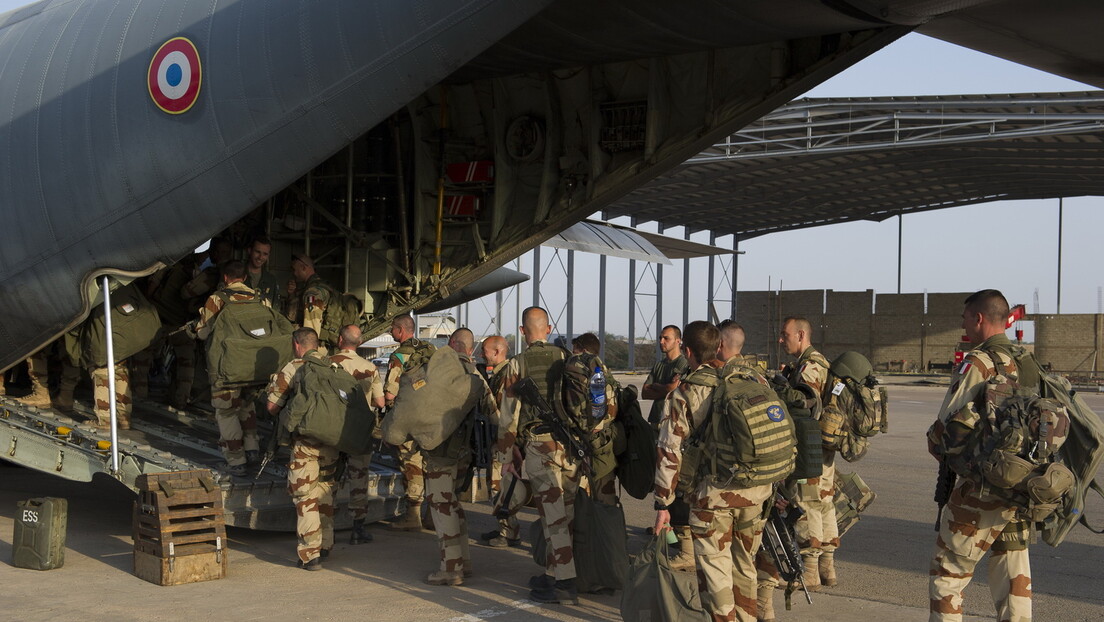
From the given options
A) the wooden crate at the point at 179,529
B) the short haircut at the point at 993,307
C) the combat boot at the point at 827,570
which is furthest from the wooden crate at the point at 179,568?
the short haircut at the point at 993,307

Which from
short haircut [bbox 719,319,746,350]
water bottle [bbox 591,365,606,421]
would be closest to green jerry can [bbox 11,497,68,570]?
water bottle [bbox 591,365,606,421]

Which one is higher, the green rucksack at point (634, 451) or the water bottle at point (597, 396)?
the water bottle at point (597, 396)

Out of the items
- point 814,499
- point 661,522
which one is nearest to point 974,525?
point 661,522

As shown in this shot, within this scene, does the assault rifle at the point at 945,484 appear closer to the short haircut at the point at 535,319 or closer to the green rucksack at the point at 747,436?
the green rucksack at the point at 747,436

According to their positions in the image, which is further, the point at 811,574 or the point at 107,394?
the point at 107,394

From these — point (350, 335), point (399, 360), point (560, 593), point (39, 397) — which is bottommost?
point (560, 593)

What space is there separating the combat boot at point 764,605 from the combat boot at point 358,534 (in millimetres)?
3648

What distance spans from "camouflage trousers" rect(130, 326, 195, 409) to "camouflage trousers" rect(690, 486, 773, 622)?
6.86 metres

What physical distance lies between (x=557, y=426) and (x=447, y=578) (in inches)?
55.2

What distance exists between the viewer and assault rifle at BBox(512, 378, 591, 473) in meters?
6.55

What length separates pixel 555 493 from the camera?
21.6 ft

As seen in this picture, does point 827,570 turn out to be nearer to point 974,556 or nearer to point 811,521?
point 811,521

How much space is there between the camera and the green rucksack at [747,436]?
17.5 ft

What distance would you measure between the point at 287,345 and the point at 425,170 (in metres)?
2.65
